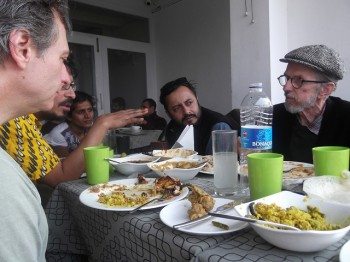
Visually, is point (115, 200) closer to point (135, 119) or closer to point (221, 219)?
point (221, 219)

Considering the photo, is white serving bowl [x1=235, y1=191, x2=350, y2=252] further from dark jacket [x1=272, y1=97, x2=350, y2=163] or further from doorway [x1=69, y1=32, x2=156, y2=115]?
doorway [x1=69, y1=32, x2=156, y2=115]

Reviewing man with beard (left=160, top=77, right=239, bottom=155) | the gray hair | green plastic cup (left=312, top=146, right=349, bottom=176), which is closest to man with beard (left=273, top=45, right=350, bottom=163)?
man with beard (left=160, top=77, right=239, bottom=155)

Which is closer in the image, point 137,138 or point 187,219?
point 187,219

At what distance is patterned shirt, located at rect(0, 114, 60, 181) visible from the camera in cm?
114

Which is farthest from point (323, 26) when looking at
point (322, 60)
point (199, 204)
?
point (199, 204)

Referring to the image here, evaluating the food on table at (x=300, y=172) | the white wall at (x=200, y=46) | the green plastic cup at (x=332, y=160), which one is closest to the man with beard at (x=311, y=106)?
the food on table at (x=300, y=172)

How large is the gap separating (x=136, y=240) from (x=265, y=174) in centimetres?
38

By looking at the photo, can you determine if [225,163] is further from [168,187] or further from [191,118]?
[191,118]

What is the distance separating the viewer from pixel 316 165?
0.91 m

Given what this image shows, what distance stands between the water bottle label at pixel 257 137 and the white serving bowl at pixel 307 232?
0.82 feet

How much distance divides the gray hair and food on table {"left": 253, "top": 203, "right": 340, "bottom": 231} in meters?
0.60

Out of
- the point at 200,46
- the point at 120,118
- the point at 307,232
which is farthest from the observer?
the point at 200,46

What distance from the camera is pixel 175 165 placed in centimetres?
119

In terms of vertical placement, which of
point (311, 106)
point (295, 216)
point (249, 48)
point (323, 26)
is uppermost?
point (323, 26)
